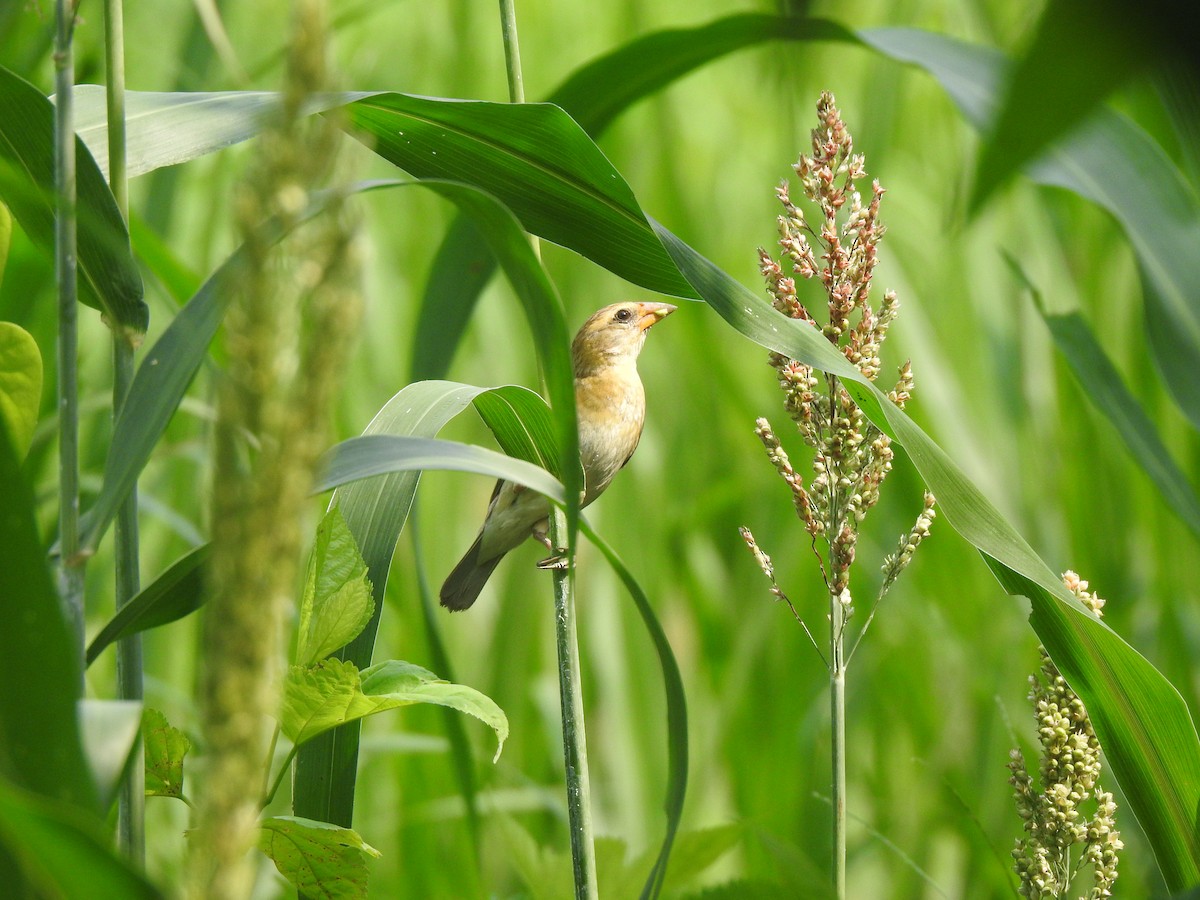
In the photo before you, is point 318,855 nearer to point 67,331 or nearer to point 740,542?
point 67,331

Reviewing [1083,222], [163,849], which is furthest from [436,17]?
[163,849]

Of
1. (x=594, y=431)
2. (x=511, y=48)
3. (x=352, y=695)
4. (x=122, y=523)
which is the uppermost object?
(x=511, y=48)

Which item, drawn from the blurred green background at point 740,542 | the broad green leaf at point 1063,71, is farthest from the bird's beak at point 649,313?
the broad green leaf at point 1063,71

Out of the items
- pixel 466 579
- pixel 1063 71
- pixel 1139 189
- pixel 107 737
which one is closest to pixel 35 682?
pixel 107 737

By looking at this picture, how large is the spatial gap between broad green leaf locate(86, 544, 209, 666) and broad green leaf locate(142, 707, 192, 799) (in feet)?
0.31

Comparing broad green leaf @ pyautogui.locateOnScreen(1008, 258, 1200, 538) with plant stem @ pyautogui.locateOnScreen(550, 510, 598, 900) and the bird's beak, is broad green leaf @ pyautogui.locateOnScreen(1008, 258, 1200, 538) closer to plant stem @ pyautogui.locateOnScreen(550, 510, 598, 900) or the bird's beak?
plant stem @ pyautogui.locateOnScreen(550, 510, 598, 900)

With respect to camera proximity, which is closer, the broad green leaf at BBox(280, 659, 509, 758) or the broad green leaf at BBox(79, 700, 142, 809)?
the broad green leaf at BBox(79, 700, 142, 809)

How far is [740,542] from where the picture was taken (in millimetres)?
2307

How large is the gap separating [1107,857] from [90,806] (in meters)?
0.71

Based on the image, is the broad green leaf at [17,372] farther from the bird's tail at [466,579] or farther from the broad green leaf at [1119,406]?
the bird's tail at [466,579]

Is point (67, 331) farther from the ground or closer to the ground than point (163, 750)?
farther from the ground

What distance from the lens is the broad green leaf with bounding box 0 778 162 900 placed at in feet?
1.10

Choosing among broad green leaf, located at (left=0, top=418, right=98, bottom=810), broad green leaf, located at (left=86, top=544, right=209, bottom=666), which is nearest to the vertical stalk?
broad green leaf, located at (left=86, top=544, right=209, bottom=666)

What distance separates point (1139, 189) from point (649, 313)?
3.74ft
